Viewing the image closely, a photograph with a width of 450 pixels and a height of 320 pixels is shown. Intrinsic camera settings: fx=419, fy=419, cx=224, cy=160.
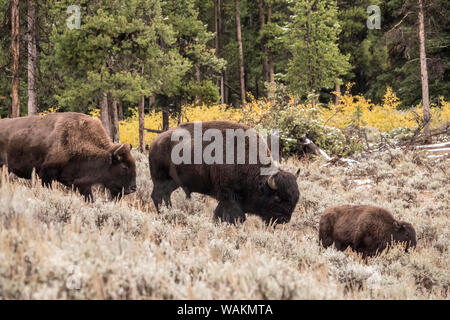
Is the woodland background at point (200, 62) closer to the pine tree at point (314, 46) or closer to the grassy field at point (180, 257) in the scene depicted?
the pine tree at point (314, 46)

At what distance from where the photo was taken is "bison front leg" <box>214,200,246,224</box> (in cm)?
674

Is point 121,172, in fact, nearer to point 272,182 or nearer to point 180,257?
point 272,182

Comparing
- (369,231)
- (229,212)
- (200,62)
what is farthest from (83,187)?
(200,62)

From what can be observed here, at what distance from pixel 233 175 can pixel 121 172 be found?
70.7 inches

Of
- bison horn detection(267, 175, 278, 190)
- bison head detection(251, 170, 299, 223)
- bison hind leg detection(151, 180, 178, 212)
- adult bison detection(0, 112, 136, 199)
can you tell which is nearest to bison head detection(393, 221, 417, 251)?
bison head detection(251, 170, 299, 223)

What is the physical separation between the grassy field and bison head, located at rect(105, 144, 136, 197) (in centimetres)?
83

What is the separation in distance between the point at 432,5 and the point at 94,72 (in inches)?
479

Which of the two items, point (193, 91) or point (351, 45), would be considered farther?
point (351, 45)

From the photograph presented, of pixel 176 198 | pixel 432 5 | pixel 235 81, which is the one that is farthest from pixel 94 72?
pixel 235 81

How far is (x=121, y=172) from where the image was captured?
668 centimetres

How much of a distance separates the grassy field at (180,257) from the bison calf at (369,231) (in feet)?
1.23

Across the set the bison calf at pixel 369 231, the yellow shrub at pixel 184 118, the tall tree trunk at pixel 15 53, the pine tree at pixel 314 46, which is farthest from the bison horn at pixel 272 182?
the pine tree at pixel 314 46

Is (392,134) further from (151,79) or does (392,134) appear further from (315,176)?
(151,79)

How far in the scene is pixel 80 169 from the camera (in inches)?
260
